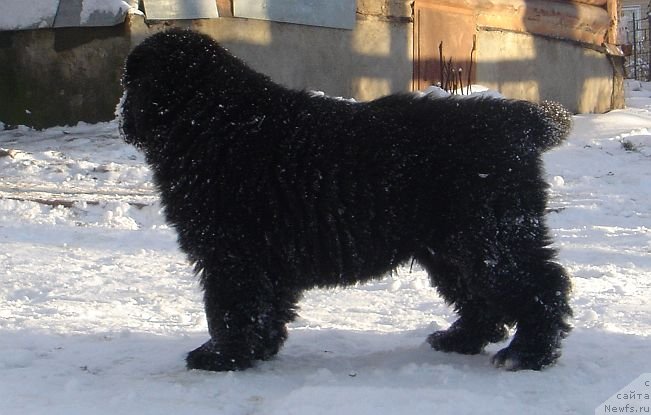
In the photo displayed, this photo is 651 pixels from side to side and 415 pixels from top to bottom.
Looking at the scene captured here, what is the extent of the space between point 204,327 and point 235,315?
886 millimetres

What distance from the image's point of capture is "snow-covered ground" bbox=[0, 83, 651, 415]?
10.3 ft

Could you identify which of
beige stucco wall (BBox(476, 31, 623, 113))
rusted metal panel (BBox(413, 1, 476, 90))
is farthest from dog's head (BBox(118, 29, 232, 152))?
beige stucco wall (BBox(476, 31, 623, 113))

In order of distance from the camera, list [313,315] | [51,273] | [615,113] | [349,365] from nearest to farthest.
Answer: [349,365] → [313,315] → [51,273] → [615,113]

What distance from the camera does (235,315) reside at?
3617mm

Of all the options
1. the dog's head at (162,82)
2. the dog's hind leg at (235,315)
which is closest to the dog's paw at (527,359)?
the dog's hind leg at (235,315)

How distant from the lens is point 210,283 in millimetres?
3619

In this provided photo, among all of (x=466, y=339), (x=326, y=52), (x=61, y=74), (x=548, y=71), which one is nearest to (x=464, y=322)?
(x=466, y=339)

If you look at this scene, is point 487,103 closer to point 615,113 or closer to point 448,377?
point 448,377

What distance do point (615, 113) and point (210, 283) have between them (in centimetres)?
1270

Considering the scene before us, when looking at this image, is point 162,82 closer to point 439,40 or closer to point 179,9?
point 179,9

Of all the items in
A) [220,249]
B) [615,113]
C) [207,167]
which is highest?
[207,167]

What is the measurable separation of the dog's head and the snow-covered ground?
1080 mm

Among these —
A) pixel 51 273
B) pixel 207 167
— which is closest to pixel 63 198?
pixel 51 273

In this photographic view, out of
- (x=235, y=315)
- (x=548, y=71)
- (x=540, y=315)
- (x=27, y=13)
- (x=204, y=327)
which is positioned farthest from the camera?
(x=548, y=71)
